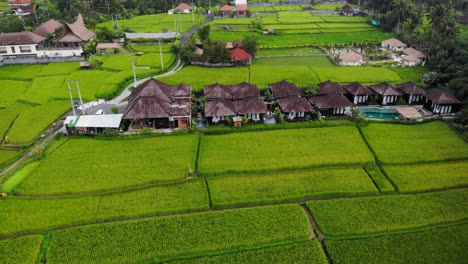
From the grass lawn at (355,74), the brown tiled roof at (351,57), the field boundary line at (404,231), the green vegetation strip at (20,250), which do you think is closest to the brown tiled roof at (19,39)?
the grass lawn at (355,74)

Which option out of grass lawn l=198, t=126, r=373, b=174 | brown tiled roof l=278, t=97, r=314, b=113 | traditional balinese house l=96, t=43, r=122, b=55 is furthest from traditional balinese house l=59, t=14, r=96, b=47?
brown tiled roof l=278, t=97, r=314, b=113

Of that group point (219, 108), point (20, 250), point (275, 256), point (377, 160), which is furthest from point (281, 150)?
point (20, 250)

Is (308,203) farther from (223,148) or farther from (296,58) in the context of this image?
(296,58)

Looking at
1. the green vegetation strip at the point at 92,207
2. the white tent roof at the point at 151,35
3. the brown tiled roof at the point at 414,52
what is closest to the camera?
the green vegetation strip at the point at 92,207

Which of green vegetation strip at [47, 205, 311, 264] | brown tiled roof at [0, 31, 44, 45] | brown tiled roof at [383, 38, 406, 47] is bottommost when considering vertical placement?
green vegetation strip at [47, 205, 311, 264]

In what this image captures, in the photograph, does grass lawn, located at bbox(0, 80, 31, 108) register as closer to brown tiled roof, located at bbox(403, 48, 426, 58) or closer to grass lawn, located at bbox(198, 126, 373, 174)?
grass lawn, located at bbox(198, 126, 373, 174)

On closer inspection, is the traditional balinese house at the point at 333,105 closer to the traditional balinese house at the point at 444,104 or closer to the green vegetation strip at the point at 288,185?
the traditional balinese house at the point at 444,104

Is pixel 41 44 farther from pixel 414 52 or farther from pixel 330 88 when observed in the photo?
pixel 414 52
